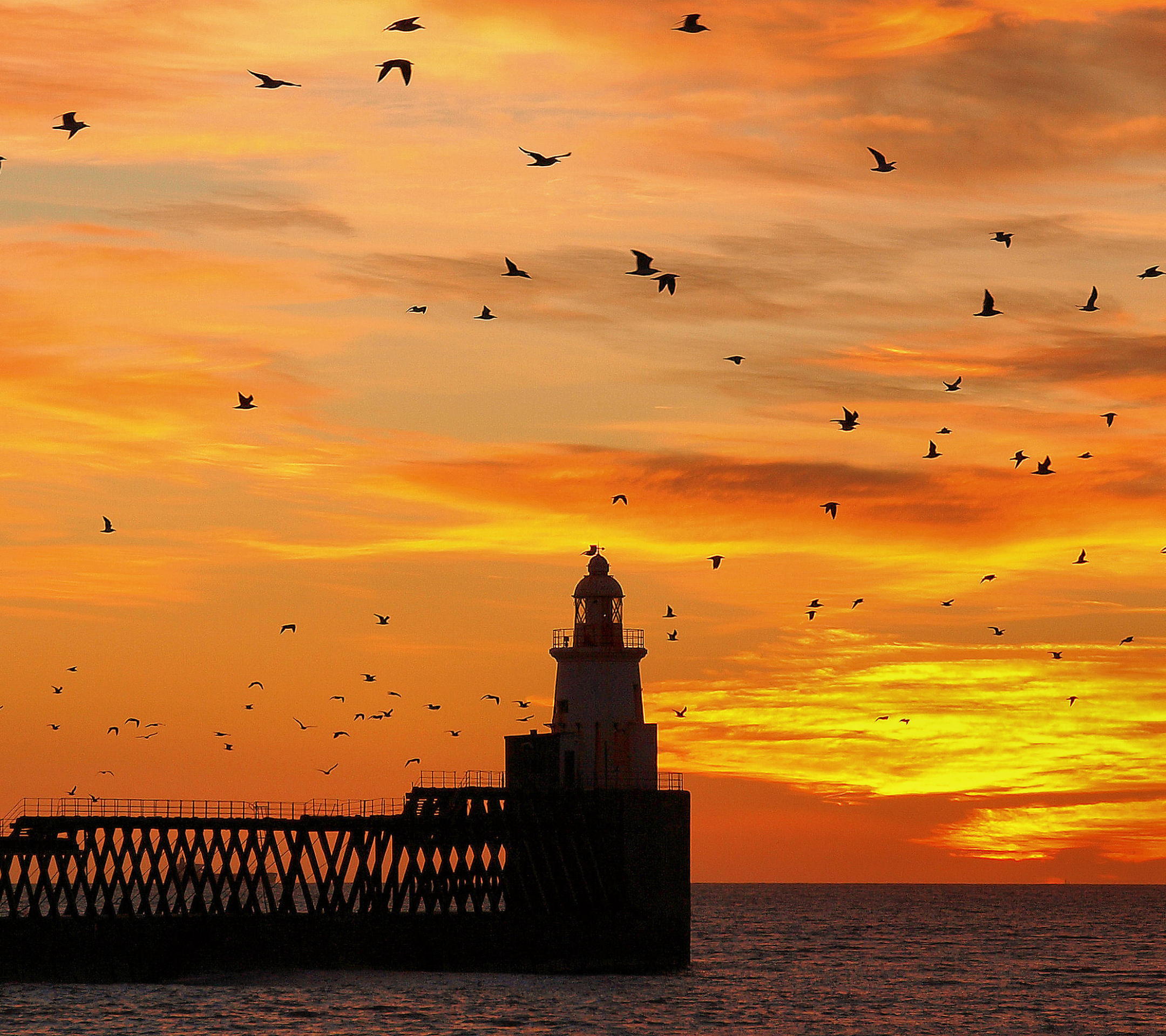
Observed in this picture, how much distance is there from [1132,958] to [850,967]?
961 inches

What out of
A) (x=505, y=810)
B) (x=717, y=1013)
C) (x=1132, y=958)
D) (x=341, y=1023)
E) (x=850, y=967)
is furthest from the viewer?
(x=1132, y=958)

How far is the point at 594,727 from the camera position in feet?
214

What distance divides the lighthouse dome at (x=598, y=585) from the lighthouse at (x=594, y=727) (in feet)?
0.38

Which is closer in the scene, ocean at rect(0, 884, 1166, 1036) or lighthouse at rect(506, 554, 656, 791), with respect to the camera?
ocean at rect(0, 884, 1166, 1036)

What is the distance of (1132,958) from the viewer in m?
105

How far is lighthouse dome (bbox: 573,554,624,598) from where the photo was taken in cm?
6694

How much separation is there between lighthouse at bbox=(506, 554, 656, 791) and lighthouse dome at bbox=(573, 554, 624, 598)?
0.12 m

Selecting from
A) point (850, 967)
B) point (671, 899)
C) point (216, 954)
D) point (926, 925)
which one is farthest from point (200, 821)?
point (926, 925)

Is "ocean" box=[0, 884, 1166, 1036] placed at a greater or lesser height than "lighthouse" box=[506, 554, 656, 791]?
lesser

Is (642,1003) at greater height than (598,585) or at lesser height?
lesser

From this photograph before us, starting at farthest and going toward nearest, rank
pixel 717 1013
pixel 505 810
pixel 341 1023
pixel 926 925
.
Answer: pixel 926 925 → pixel 505 810 → pixel 717 1013 → pixel 341 1023

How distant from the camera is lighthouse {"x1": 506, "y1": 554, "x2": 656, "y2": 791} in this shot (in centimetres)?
6494

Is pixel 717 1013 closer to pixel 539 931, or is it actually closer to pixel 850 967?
pixel 539 931

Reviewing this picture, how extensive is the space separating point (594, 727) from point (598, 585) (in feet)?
17.5
